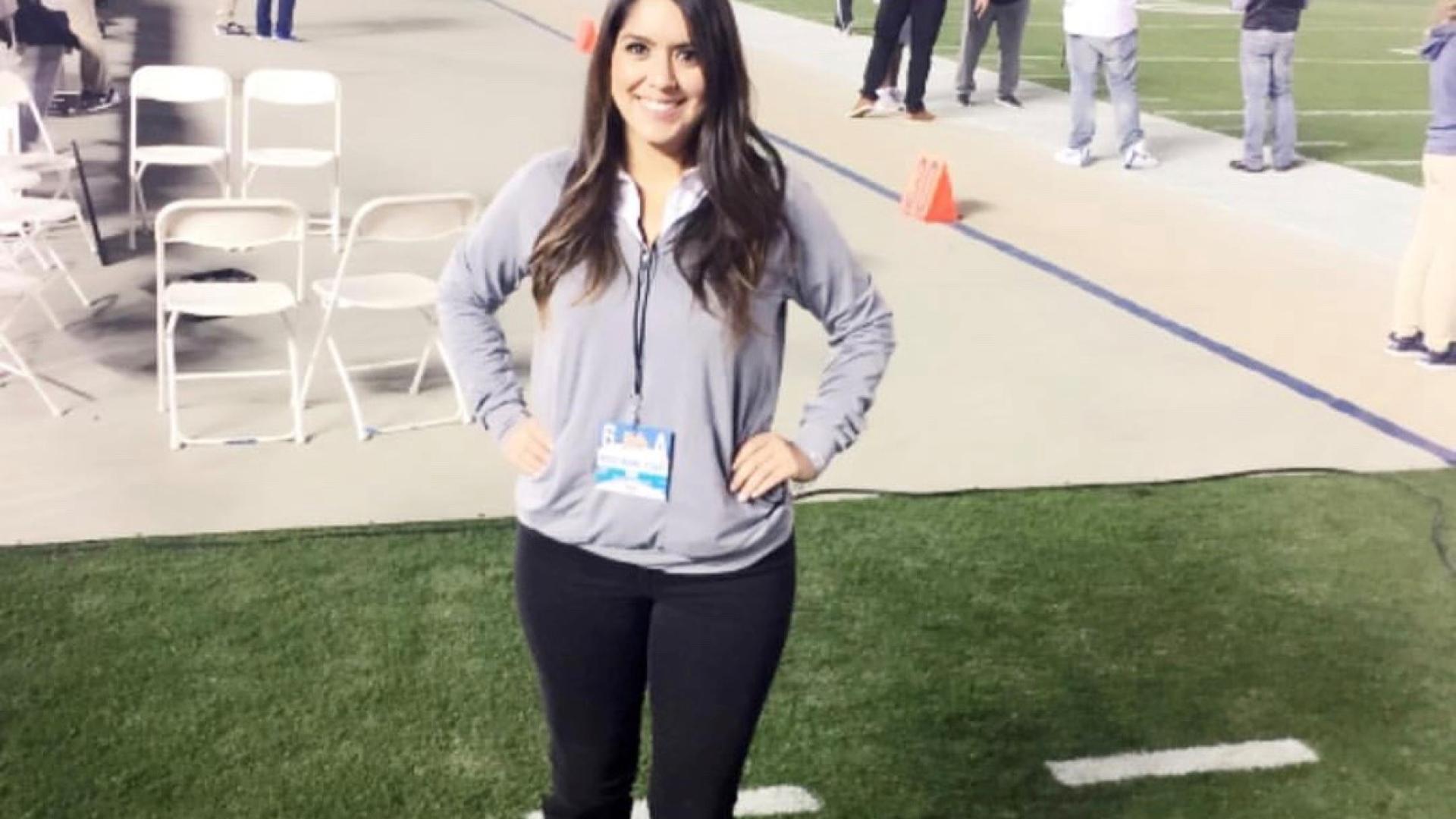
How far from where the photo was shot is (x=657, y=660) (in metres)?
2.56

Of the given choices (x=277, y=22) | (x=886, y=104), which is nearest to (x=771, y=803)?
(x=886, y=104)

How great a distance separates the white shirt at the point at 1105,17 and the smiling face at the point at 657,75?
9191mm

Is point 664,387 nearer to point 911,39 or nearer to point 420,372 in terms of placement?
point 420,372

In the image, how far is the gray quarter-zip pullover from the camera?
2.44 meters

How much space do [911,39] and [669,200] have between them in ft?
35.9

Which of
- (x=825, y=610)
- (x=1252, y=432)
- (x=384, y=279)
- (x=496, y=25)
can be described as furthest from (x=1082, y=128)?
(x=496, y=25)

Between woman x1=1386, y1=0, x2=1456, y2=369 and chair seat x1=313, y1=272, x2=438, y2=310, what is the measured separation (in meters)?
4.20

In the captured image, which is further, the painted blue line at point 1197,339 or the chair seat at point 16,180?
the chair seat at point 16,180

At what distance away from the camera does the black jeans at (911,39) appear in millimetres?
12758

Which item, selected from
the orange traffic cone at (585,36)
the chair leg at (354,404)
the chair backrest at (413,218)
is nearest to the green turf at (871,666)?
the chair leg at (354,404)

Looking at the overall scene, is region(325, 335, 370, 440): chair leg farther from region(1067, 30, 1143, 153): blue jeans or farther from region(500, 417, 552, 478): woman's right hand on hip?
region(1067, 30, 1143, 153): blue jeans

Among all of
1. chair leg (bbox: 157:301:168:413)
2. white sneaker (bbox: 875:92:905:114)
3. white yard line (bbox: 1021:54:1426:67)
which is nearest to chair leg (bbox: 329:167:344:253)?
chair leg (bbox: 157:301:168:413)

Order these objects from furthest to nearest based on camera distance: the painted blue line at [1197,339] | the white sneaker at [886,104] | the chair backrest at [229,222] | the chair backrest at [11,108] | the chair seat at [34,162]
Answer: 1. the white sneaker at [886,104]
2. the chair backrest at [11,108]
3. the chair seat at [34,162]
4. the painted blue line at [1197,339]
5. the chair backrest at [229,222]

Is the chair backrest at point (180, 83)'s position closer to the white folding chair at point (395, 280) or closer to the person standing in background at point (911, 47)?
the white folding chair at point (395, 280)
